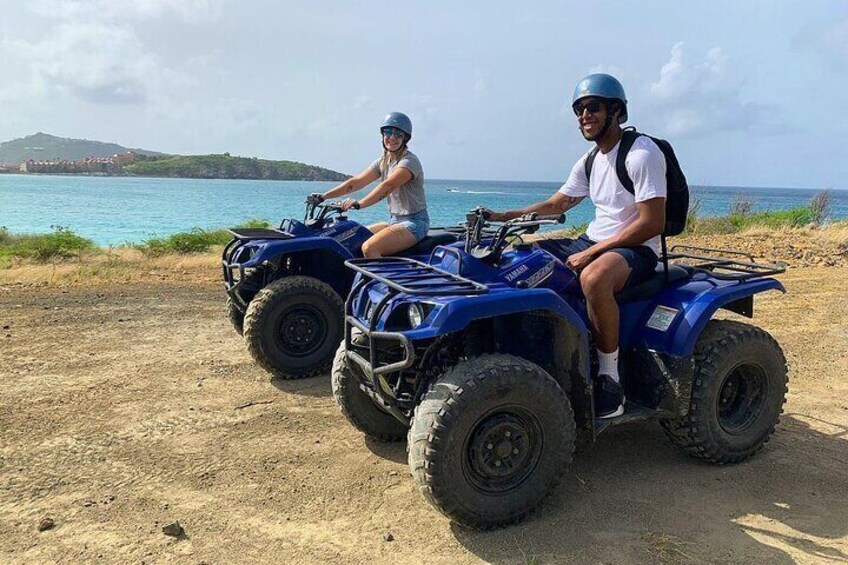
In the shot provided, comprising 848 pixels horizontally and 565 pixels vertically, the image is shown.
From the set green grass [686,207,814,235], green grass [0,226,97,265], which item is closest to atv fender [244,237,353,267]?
green grass [0,226,97,265]

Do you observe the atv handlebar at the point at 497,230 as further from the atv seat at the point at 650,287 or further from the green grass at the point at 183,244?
the green grass at the point at 183,244

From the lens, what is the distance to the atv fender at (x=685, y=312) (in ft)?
12.8

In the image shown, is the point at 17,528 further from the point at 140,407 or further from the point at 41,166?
the point at 41,166

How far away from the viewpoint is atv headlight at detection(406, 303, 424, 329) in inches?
140

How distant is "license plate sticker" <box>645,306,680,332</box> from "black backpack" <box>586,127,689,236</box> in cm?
47

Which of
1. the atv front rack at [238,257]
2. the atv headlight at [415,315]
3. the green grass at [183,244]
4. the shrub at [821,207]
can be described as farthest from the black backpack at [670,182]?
the shrub at [821,207]

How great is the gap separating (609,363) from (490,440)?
0.95 m

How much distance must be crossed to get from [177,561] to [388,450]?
63.3 inches

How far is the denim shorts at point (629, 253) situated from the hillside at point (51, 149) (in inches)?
7329

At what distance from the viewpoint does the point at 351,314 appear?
4070mm

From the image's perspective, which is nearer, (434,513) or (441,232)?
(434,513)

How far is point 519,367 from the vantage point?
3.32 m

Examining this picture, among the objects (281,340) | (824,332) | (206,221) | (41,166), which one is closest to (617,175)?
(281,340)

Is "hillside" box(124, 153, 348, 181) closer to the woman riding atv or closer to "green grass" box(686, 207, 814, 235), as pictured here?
"green grass" box(686, 207, 814, 235)
